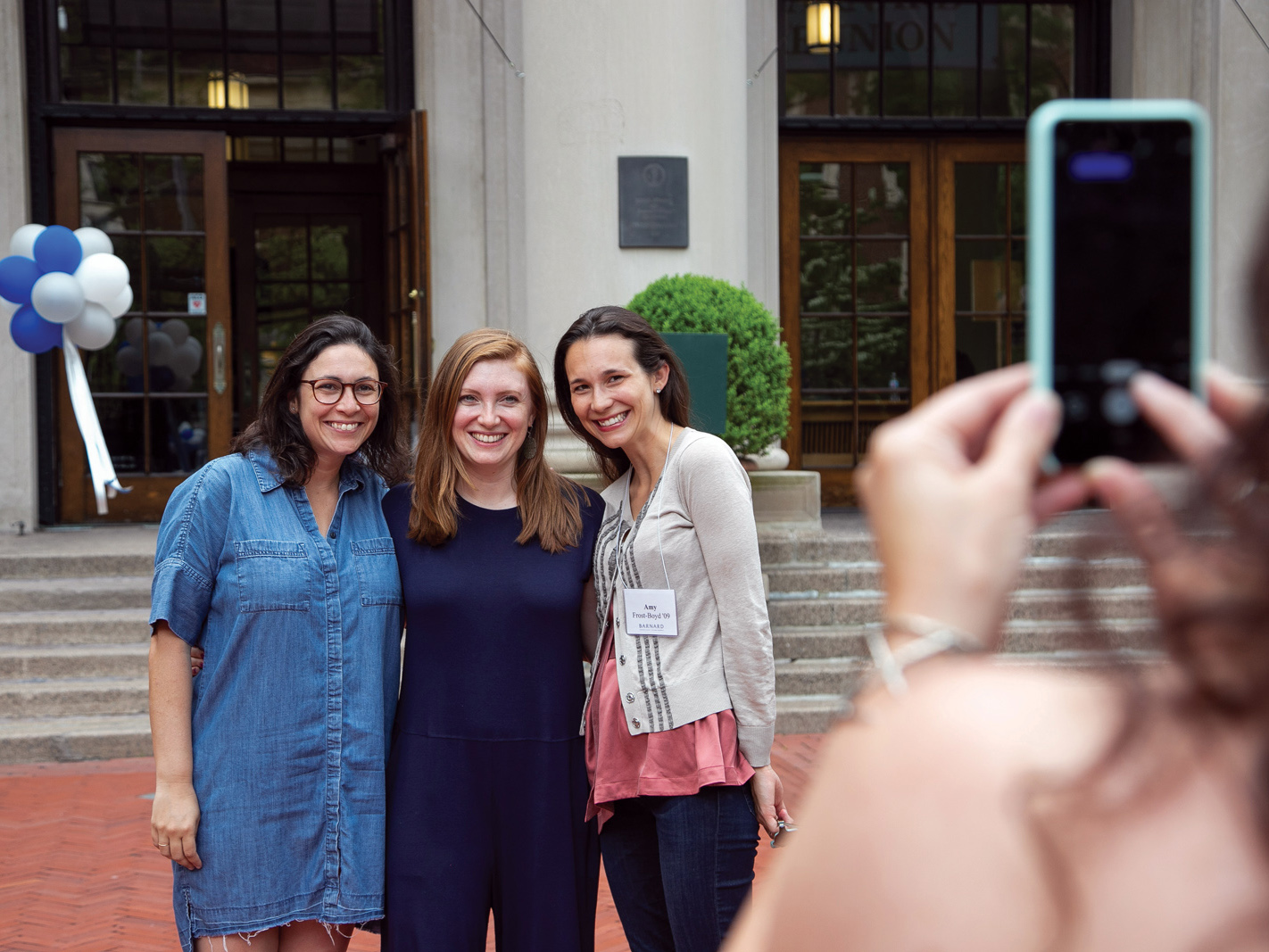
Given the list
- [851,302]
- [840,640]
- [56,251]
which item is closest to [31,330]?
[56,251]

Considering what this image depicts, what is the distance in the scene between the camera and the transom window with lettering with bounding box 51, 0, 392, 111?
964cm

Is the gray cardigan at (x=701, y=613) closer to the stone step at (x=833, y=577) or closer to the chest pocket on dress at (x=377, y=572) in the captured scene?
the chest pocket on dress at (x=377, y=572)

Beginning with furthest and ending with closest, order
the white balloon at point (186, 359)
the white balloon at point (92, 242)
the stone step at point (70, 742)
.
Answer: the white balloon at point (186, 359) → the white balloon at point (92, 242) → the stone step at point (70, 742)

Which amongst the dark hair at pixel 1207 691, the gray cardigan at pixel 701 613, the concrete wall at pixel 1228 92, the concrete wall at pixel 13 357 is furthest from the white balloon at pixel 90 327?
the concrete wall at pixel 1228 92

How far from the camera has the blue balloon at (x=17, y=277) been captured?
279 inches

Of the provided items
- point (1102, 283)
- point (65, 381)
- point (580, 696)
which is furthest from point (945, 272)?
point (1102, 283)

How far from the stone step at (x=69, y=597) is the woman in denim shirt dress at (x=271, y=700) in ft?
16.6

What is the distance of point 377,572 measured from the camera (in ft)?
9.21

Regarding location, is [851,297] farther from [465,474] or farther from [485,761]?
[485,761]

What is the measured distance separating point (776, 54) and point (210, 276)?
498 cm

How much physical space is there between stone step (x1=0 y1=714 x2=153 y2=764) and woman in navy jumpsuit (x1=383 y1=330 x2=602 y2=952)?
393 centimetres

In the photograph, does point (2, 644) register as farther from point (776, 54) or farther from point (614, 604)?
point (776, 54)

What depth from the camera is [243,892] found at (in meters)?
2.62

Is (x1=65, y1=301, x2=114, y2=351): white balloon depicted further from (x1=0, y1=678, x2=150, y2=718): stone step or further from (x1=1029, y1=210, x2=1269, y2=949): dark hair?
(x1=1029, y1=210, x2=1269, y2=949): dark hair
